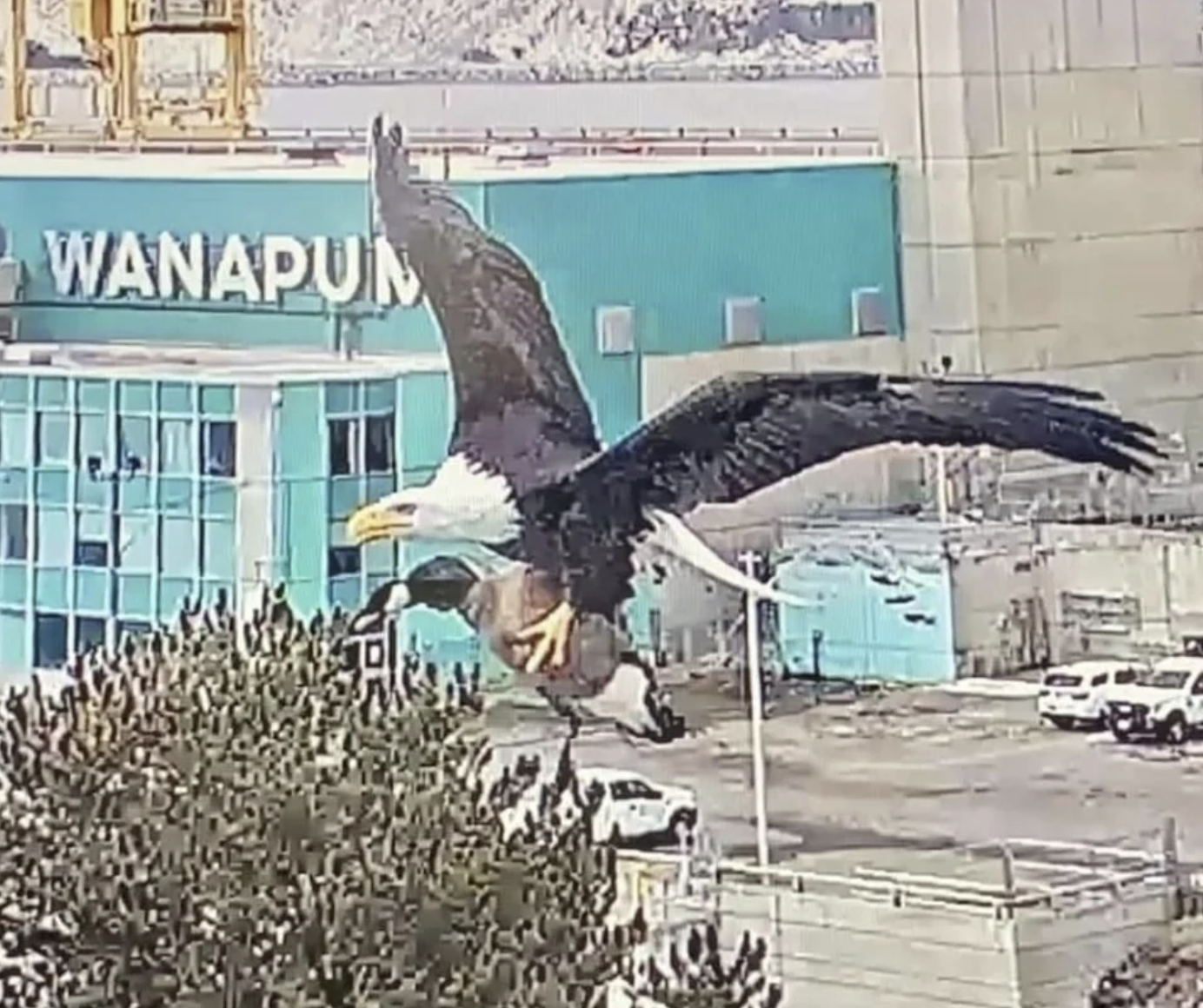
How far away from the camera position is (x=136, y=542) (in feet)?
9.51

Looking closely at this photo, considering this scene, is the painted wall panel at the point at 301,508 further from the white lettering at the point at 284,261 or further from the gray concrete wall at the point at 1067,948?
the gray concrete wall at the point at 1067,948

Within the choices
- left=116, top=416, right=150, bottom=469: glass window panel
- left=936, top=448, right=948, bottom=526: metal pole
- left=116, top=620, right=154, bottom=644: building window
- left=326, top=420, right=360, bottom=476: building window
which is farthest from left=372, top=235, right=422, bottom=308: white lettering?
left=936, top=448, right=948, bottom=526: metal pole

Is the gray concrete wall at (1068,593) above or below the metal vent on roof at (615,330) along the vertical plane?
below

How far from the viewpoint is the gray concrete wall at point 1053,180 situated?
2.78 meters

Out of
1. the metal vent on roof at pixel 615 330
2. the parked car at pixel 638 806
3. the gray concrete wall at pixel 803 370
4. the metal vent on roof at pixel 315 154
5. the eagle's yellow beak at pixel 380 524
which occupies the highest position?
the metal vent on roof at pixel 315 154

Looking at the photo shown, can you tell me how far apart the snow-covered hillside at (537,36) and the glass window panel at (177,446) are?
0.30m

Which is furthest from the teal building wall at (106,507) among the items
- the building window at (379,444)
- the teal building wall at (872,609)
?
the teal building wall at (872,609)

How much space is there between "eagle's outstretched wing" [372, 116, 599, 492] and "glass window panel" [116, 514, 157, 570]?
0.25 meters

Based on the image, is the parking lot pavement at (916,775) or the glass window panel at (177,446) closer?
the parking lot pavement at (916,775)

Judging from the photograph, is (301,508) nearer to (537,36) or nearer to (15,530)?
(15,530)

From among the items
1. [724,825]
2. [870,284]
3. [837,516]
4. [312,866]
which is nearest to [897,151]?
[870,284]

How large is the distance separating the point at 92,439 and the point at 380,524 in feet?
0.82

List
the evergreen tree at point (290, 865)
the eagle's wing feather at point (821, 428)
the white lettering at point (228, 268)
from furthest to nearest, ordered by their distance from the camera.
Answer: the white lettering at point (228, 268) < the eagle's wing feather at point (821, 428) < the evergreen tree at point (290, 865)

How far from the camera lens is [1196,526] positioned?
2725 mm
